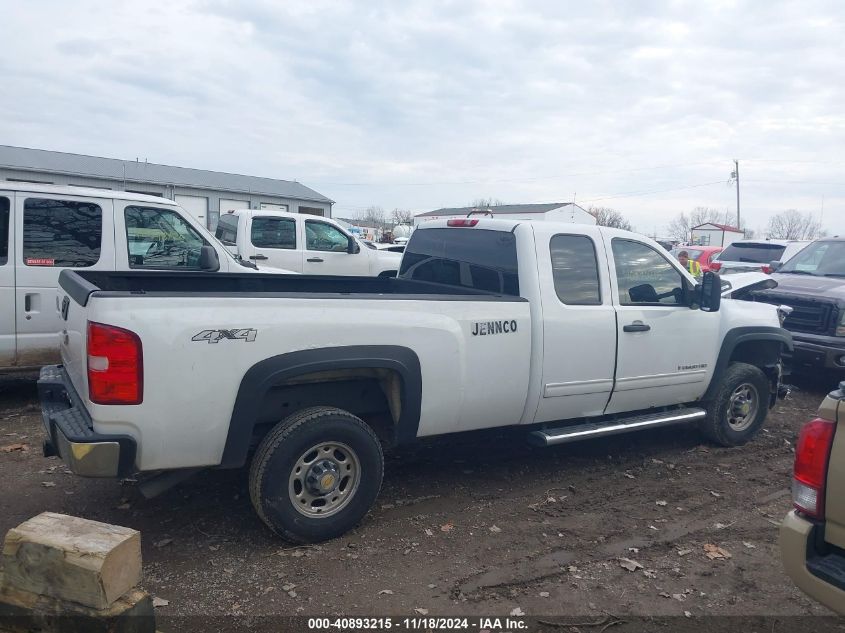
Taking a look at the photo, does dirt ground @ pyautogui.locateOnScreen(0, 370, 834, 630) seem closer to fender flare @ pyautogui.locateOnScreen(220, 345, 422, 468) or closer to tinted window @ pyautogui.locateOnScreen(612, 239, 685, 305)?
fender flare @ pyautogui.locateOnScreen(220, 345, 422, 468)

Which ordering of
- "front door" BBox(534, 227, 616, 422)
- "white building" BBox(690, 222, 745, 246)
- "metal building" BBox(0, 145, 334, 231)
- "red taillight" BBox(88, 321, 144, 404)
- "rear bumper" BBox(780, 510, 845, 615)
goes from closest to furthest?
"rear bumper" BBox(780, 510, 845, 615) < "red taillight" BBox(88, 321, 144, 404) < "front door" BBox(534, 227, 616, 422) < "metal building" BBox(0, 145, 334, 231) < "white building" BBox(690, 222, 745, 246)

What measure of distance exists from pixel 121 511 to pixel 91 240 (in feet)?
10.5

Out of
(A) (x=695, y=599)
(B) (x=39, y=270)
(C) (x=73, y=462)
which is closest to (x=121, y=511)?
(C) (x=73, y=462)

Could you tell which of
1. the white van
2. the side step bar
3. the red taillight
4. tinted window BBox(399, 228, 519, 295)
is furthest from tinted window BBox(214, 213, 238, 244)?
the red taillight

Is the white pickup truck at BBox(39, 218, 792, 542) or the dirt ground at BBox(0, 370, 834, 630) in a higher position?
the white pickup truck at BBox(39, 218, 792, 542)

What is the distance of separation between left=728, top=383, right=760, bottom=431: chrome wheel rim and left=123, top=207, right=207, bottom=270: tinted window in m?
5.41

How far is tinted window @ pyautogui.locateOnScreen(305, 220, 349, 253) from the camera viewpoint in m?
11.9

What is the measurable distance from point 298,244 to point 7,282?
19.2 ft

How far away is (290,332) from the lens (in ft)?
12.6

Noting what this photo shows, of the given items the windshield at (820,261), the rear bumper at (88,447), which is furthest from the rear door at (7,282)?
the windshield at (820,261)

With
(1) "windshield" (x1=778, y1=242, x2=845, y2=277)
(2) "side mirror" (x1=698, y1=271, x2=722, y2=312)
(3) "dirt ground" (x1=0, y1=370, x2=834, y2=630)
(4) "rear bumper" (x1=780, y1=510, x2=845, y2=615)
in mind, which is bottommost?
(3) "dirt ground" (x1=0, y1=370, x2=834, y2=630)

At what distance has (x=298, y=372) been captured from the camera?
386cm

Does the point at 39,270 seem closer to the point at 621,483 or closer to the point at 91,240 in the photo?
the point at 91,240

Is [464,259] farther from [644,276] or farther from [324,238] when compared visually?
[324,238]
